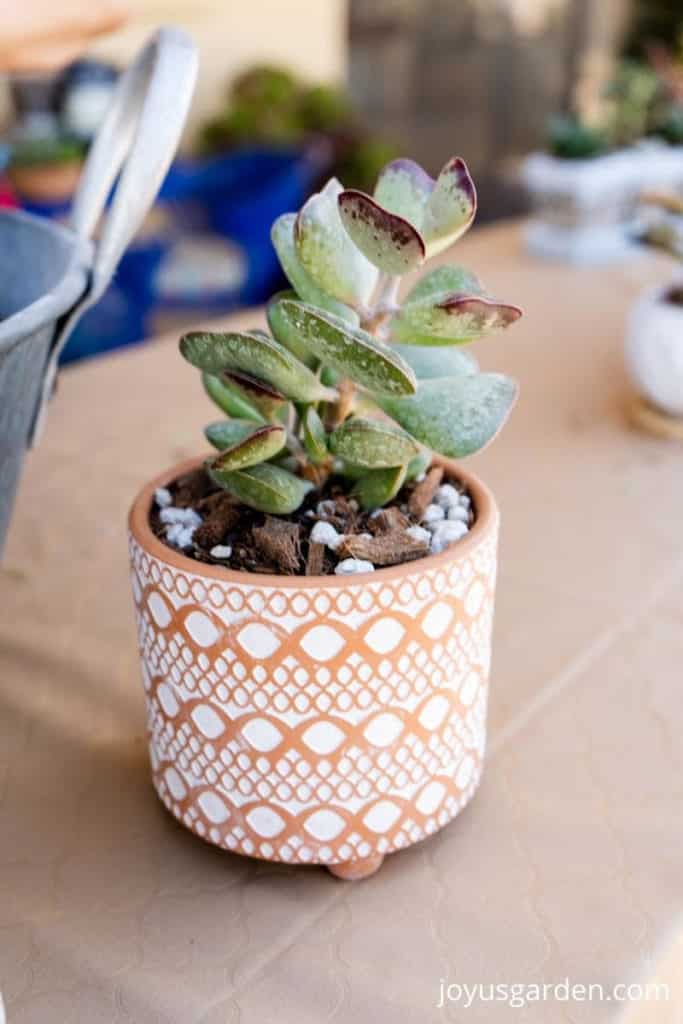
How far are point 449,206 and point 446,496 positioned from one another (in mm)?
118

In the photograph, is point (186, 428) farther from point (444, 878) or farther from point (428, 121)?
point (428, 121)

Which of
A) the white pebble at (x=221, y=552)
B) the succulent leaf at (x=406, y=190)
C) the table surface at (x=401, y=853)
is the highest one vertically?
the succulent leaf at (x=406, y=190)

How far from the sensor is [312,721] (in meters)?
0.37

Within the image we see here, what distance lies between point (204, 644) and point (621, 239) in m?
1.19

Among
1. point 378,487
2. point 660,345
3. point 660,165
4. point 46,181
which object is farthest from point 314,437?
point 46,181

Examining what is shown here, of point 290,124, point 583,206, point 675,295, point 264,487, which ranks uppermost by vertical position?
point 264,487

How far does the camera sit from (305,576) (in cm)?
36

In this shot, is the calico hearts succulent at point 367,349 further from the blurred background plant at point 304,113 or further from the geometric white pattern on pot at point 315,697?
the blurred background plant at point 304,113

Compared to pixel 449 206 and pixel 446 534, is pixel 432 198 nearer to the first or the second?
pixel 449 206

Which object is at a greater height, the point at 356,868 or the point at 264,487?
the point at 264,487

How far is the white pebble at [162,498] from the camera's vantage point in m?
0.43

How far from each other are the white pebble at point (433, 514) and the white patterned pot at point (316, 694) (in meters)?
0.02

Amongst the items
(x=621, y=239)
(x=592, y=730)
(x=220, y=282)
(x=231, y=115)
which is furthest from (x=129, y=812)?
(x=231, y=115)

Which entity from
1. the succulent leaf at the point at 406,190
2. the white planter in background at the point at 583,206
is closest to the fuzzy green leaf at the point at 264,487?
the succulent leaf at the point at 406,190
